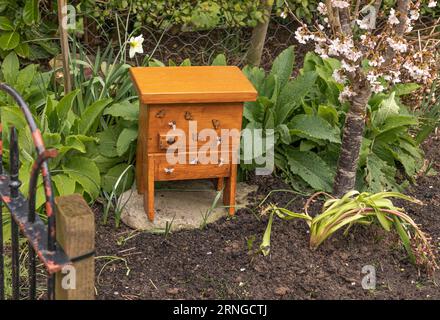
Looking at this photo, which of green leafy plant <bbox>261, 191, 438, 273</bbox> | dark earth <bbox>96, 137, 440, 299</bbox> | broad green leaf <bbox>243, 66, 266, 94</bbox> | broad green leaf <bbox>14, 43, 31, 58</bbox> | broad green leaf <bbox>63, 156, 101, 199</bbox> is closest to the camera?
dark earth <bbox>96, 137, 440, 299</bbox>

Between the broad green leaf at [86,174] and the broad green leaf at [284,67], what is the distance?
3.91 feet

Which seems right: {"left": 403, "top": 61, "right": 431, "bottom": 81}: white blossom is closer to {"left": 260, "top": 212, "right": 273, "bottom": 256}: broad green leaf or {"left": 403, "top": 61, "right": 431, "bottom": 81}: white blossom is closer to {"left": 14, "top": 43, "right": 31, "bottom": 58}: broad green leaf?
{"left": 260, "top": 212, "right": 273, "bottom": 256}: broad green leaf

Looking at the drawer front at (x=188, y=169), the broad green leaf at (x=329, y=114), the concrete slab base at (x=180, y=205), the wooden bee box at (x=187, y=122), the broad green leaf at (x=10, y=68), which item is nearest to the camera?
the wooden bee box at (x=187, y=122)

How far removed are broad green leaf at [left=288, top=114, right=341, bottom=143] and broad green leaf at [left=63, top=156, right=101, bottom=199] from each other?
106cm

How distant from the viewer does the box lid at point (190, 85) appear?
11.6ft

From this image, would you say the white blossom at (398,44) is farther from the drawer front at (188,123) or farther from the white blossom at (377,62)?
the drawer front at (188,123)

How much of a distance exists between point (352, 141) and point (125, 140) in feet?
3.80

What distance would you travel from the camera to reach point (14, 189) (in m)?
2.36

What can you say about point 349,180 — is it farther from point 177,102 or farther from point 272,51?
point 272,51

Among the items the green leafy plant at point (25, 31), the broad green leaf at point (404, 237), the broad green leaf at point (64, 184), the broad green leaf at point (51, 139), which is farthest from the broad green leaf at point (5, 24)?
the broad green leaf at point (404, 237)

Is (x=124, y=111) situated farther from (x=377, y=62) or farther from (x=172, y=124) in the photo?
(x=377, y=62)

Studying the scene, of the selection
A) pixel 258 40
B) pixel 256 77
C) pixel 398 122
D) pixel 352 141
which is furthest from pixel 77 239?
pixel 258 40

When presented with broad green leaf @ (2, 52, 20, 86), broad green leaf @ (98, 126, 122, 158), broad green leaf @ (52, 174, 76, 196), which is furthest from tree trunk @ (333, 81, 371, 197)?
Result: broad green leaf @ (2, 52, 20, 86)

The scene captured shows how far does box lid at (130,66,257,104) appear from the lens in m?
3.55
